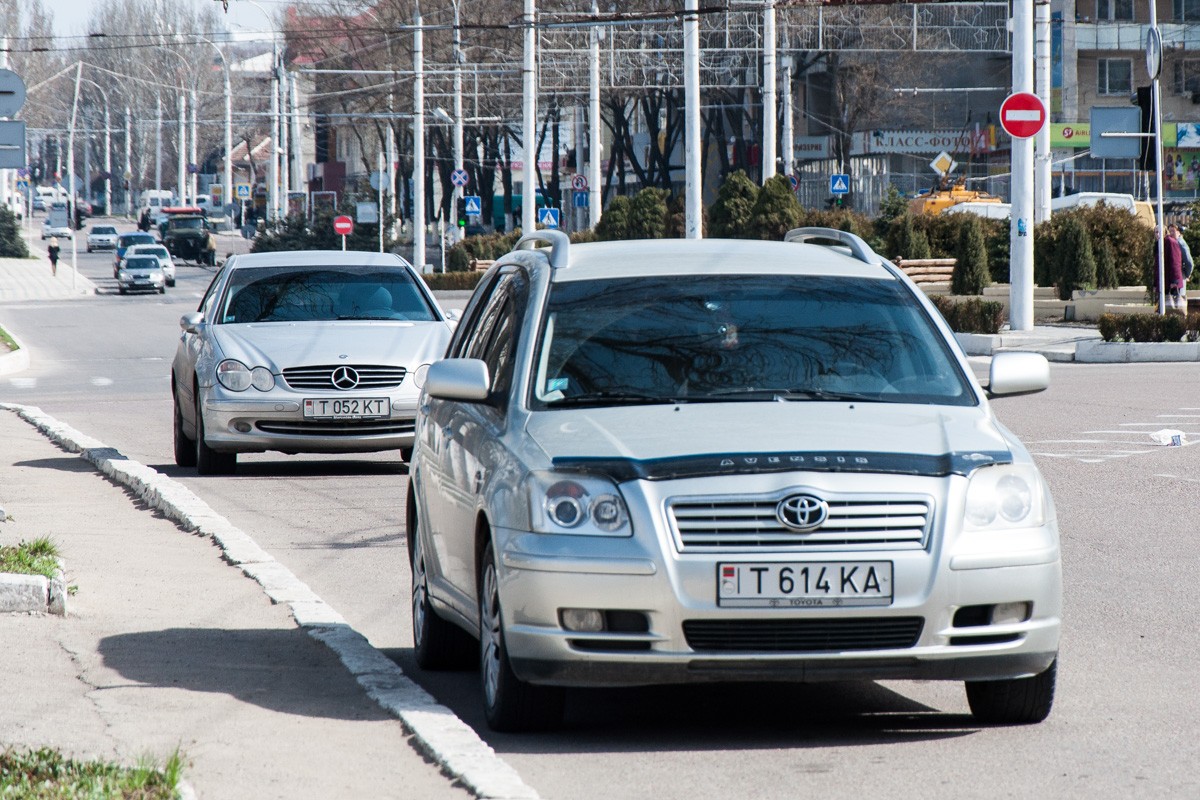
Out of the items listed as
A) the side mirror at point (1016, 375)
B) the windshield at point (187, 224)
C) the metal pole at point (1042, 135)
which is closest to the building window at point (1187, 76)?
the metal pole at point (1042, 135)

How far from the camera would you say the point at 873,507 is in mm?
5637

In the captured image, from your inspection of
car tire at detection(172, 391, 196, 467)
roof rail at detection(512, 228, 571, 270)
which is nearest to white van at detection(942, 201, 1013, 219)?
car tire at detection(172, 391, 196, 467)

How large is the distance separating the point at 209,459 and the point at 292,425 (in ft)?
2.70

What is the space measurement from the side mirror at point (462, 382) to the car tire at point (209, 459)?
798 centimetres

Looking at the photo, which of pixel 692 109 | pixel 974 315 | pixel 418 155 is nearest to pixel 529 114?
pixel 692 109

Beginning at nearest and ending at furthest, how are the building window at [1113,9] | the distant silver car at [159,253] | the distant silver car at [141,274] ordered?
the distant silver car at [141,274] < the distant silver car at [159,253] < the building window at [1113,9]

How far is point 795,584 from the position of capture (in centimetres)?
557

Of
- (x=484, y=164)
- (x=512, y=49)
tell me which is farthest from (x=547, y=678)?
(x=484, y=164)

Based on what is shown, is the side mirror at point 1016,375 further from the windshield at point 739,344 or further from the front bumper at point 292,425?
the front bumper at point 292,425

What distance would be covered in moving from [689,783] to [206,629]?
10.0 ft

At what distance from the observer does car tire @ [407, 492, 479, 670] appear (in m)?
7.23

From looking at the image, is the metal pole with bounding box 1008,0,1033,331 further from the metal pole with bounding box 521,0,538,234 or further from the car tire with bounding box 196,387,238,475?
the car tire with bounding box 196,387,238,475

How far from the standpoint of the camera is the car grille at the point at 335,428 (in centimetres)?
1395

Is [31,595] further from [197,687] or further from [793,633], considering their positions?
[793,633]
